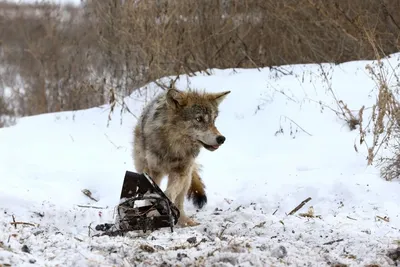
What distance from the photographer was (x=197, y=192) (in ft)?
22.5

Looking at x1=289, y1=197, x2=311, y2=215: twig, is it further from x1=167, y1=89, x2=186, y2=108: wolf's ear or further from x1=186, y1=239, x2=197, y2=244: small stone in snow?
x1=186, y1=239, x2=197, y2=244: small stone in snow

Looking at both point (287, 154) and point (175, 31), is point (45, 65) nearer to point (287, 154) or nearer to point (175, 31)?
point (175, 31)

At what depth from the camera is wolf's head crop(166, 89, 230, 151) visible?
6.05 meters

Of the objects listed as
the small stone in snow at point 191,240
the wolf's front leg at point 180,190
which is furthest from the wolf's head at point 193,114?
the small stone in snow at point 191,240

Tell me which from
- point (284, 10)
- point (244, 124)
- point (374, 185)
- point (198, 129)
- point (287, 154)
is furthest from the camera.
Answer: point (284, 10)

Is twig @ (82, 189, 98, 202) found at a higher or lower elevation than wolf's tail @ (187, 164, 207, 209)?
lower

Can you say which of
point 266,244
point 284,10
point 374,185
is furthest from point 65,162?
point 284,10

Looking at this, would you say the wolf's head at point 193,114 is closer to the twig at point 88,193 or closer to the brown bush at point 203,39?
the twig at point 88,193

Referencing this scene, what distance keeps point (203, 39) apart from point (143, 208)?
8339 millimetres

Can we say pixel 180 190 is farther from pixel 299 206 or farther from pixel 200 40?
pixel 200 40

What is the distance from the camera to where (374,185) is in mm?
6711

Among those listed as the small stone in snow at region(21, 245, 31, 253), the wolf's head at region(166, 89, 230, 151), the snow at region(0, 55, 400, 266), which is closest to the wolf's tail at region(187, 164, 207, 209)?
the snow at region(0, 55, 400, 266)

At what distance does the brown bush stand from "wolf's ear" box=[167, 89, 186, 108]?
5.62 m

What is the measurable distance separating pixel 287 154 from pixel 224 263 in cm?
513
